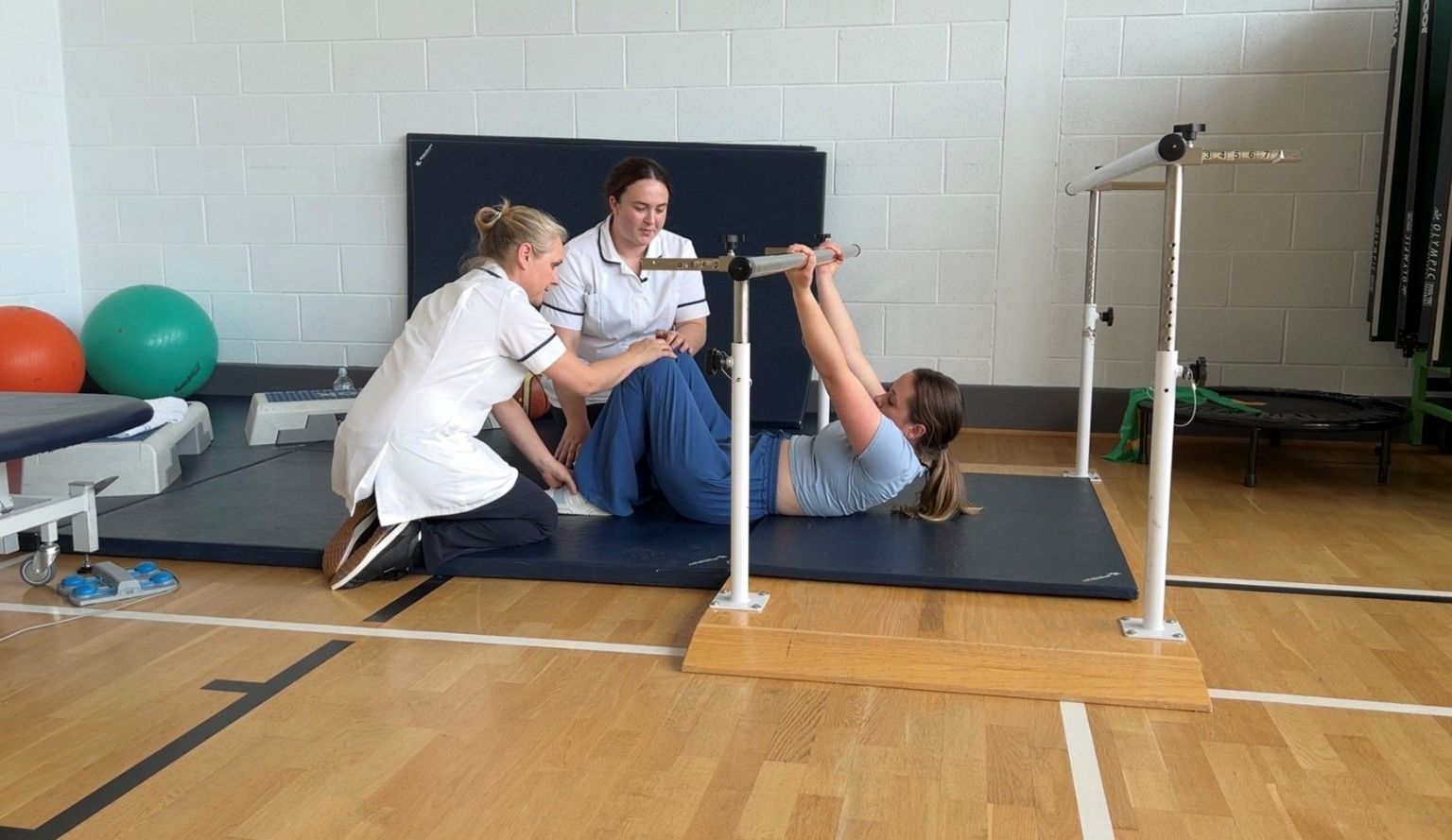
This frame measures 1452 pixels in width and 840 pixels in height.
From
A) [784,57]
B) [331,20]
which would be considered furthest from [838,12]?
[331,20]

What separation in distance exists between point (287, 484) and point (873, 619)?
7.19 feet

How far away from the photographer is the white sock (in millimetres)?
3426

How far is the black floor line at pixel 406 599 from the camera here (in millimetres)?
A: 2803

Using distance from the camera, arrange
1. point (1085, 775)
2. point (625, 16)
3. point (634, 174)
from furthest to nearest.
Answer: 1. point (625, 16)
2. point (634, 174)
3. point (1085, 775)

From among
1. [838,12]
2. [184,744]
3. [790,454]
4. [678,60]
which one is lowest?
[184,744]

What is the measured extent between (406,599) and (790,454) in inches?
41.0

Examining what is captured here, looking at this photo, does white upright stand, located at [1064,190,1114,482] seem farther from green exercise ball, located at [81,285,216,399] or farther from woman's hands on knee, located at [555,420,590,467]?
green exercise ball, located at [81,285,216,399]

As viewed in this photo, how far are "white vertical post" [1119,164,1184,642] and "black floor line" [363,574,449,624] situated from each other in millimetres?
1628

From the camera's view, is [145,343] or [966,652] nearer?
[966,652]

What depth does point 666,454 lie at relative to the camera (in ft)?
10.5

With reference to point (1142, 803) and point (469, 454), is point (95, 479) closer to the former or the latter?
point (469, 454)

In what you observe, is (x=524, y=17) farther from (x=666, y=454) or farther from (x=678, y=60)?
(x=666, y=454)

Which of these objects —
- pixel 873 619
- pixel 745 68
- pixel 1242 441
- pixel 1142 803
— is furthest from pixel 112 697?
pixel 1242 441

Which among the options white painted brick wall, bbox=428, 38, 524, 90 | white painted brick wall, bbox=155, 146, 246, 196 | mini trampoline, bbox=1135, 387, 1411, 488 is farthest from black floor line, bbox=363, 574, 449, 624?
white painted brick wall, bbox=155, 146, 246, 196
